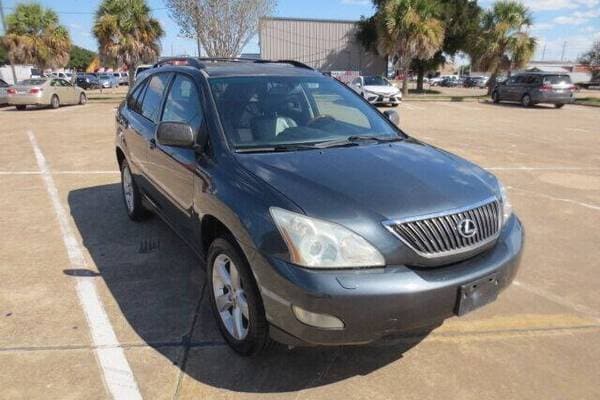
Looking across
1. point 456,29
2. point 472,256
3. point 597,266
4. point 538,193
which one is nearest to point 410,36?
point 456,29

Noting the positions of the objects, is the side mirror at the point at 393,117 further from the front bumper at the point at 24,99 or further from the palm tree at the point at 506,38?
the palm tree at the point at 506,38

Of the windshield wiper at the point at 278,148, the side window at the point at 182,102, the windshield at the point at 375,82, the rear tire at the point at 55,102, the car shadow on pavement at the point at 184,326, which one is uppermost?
the side window at the point at 182,102

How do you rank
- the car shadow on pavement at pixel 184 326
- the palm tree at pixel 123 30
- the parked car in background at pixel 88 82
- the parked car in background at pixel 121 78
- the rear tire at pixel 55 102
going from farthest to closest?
1. the parked car in background at pixel 121 78
2. the parked car in background at pixel 88 82
3. the palm tree at pixel 123 30
4. the rear tire at pixel 55 102
5. the car shadow on pavement at pixel 184 326

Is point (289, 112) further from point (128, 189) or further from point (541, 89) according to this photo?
point (541, 89)

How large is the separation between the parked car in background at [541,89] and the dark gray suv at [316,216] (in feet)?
70.8

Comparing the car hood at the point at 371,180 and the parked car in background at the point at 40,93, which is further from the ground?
the car hood at the point at 371,180

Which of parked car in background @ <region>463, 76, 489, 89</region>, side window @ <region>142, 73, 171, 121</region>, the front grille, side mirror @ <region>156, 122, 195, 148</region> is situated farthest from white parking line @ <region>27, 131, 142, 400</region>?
parked car in background @ <region>463, 76, 489, 89</region>

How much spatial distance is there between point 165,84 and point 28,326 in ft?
7.26

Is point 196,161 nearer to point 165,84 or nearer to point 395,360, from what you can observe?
point 165,84

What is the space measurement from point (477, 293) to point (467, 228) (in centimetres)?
35

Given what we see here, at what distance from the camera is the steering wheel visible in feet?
12.0

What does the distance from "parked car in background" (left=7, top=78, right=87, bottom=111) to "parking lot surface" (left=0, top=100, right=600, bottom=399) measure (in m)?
15.5

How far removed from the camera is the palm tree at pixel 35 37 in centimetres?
2819

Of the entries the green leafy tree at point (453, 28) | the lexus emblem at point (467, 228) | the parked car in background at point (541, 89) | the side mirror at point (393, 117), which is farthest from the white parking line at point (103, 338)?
the green leafy tree at point (453, 28)
